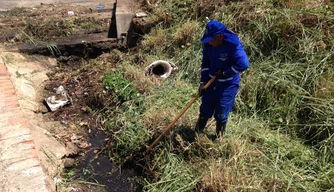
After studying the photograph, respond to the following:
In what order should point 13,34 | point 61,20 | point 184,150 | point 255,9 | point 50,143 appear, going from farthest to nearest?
1. point 61,20
2. point 13,34
3. point 255,9
4. point 50,143
5. point 184,150

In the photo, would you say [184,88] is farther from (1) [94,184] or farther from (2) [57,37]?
(2) [57,37]

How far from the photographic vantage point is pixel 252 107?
185 inches

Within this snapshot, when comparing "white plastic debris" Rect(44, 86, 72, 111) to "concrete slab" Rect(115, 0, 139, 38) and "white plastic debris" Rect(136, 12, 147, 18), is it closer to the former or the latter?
"concrete slab" Rect(115, 0, 139, 38)

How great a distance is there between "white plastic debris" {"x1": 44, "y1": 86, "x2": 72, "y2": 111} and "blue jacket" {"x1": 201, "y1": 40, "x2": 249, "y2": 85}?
9.51 feet

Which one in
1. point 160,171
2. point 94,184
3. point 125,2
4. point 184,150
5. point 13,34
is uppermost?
point 125,2

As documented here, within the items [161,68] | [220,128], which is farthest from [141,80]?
[220,128]

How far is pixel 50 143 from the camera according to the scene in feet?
14.7

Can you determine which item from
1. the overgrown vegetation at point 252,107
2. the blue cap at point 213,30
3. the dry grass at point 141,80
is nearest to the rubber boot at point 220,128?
the overgrown vegetation at point 252,107

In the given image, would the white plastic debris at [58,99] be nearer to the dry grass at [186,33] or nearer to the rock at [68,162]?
the rock at [68,162]

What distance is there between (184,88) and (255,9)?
7.16ft

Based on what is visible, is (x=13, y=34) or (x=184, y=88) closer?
(x=184, y=88)

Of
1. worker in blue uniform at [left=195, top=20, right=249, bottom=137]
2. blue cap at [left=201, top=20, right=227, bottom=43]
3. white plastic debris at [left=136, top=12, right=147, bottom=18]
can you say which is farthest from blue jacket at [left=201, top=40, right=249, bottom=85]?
white plastic debris at [left=136, top=12, right=147, bottom=18]

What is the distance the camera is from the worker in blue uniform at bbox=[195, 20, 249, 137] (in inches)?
130

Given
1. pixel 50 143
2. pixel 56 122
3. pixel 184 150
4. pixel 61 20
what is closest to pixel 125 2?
pixel 61 20
